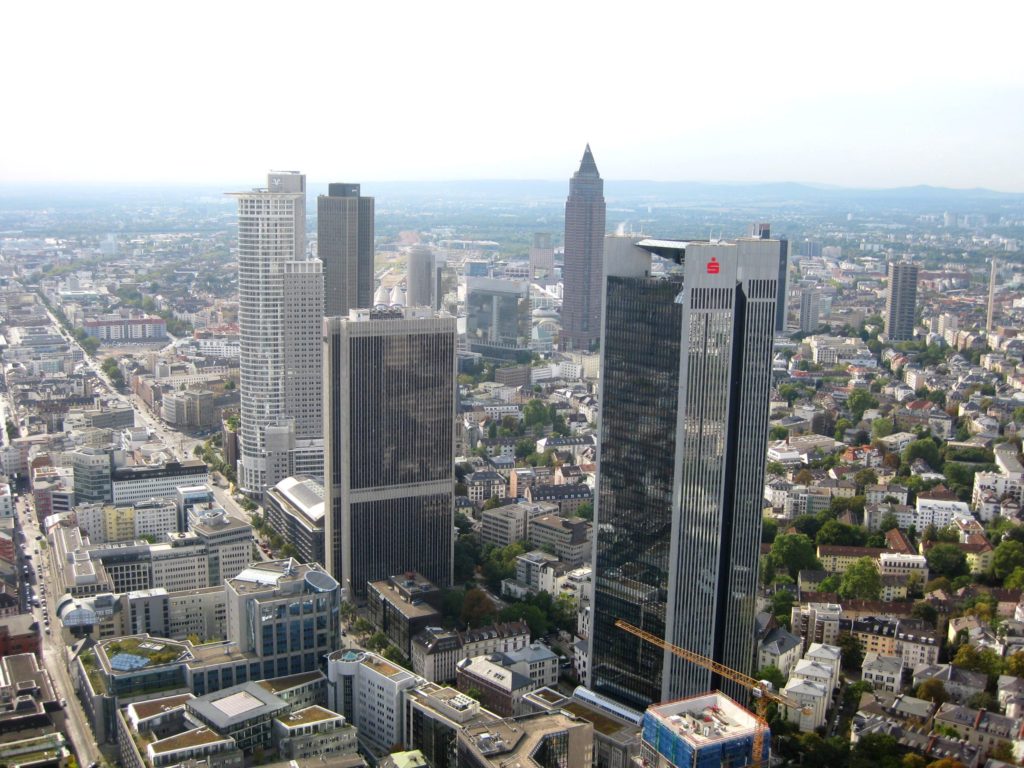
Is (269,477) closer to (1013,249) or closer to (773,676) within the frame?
(773,676)

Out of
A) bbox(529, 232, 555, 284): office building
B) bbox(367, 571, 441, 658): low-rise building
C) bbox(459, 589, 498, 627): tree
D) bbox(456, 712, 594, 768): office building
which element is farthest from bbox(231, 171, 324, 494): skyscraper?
bbox(529, 232, 555, 284): office building

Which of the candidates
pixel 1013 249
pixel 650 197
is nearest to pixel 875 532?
pixel 1013 249

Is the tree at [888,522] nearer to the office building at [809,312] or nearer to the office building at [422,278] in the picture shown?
the office building at [422,278]

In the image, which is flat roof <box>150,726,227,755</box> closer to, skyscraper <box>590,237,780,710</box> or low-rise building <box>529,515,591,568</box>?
skyscraper <box>590,237,780,710</box>

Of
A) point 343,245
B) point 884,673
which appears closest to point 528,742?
point 884,673

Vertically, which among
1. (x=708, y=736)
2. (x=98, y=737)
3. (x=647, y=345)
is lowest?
(x=98, y=737)

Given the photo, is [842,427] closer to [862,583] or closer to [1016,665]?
[862,583]

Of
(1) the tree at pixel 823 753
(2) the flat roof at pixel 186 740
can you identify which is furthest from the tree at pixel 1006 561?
(2) the flat roof at pixel 186 740
